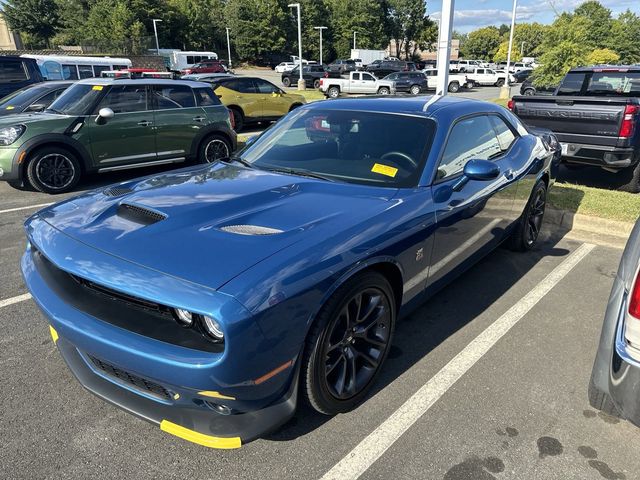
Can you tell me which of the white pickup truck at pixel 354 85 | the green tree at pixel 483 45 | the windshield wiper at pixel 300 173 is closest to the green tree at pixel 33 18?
the white pickup truck at pixel 354 85

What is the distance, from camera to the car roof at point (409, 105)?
11.5ft

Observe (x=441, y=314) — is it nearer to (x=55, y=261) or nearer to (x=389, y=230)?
(x=389, y=230)

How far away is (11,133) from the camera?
6852 millimetres

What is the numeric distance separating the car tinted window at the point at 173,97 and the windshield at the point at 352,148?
16.7 ft

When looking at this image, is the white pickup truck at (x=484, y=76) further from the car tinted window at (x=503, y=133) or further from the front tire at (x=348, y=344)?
the front tire at (x=348, y=344)

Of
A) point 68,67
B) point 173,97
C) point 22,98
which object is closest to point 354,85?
point 68,67

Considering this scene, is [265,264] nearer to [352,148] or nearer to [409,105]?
[352,148]

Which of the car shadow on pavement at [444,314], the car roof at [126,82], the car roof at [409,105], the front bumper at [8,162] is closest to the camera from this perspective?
the car shadow on pavement at [444,314]

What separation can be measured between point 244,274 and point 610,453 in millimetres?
1969

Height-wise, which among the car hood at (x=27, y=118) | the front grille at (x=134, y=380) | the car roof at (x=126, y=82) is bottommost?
the front grille at (x=134, y=380)

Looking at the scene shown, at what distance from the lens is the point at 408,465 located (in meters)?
2.25

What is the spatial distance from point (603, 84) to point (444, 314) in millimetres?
7204

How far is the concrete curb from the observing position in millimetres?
5245

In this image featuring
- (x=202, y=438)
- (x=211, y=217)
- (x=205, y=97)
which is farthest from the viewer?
(x=205, y=97)
